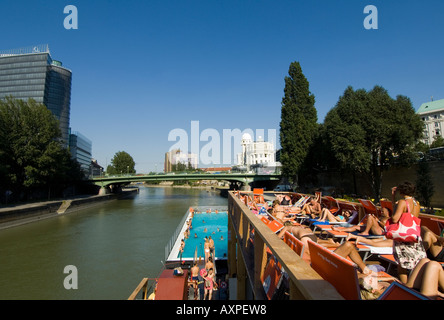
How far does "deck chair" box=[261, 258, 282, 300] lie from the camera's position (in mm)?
2846

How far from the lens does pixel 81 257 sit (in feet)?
52.6

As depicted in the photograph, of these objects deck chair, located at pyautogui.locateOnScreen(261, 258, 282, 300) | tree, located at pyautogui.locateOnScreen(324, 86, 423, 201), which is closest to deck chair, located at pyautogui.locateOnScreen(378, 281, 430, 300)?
deck chair, located at pyautogui.locateOnScreen(261, 258, 282, 300)

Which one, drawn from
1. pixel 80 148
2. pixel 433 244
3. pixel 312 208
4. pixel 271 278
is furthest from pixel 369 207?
pixel 80 148

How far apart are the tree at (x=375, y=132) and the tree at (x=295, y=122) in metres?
11.5

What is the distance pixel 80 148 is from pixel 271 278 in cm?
14032

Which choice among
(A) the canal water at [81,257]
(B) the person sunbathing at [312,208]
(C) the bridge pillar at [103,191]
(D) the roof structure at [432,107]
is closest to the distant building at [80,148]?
(C) the bridge pillar at [103,191]

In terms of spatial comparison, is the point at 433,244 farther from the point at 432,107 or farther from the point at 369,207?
the point at 432,107

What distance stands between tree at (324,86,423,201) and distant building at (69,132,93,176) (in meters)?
104

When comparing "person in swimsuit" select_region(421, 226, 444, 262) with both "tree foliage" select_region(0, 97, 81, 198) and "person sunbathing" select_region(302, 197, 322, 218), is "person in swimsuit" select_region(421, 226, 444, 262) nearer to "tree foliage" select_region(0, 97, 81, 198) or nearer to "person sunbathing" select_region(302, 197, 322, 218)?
"person sunbathing" select_region(302, 197, 322, 218)
